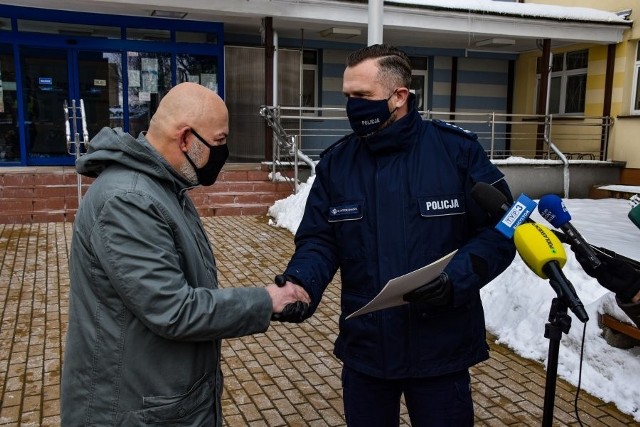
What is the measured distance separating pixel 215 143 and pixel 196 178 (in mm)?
150

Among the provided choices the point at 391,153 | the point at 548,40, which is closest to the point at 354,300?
the point at 391,153

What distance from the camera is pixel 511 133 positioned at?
517 inches

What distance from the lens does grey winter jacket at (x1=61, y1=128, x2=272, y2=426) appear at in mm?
1594

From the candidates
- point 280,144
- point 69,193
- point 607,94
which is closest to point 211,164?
point 69,193

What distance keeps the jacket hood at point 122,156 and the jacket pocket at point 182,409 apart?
26.1 inches

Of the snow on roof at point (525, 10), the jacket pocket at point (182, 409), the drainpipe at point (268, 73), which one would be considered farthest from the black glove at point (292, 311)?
the snow on roof at point (525, 10)

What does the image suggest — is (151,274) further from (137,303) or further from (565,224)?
(565,224)

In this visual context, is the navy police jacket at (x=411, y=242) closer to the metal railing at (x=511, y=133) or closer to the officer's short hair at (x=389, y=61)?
the officer's short hair at (x=389, y=61)

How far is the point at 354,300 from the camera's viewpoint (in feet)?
6.89

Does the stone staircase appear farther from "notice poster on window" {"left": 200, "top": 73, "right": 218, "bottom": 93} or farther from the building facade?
"notice poster on window" {"left": 200, "top": 73, "right": 218, "bottom": 93}

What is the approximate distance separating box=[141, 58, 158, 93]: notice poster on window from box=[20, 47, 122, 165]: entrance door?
0.48 meters

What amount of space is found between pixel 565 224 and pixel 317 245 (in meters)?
0.91

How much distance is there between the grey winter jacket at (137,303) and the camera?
5.23 ft

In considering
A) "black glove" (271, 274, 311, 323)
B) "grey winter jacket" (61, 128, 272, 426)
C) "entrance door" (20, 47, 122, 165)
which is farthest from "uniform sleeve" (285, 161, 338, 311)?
"entrance door" (20, 47, 122, 165)
